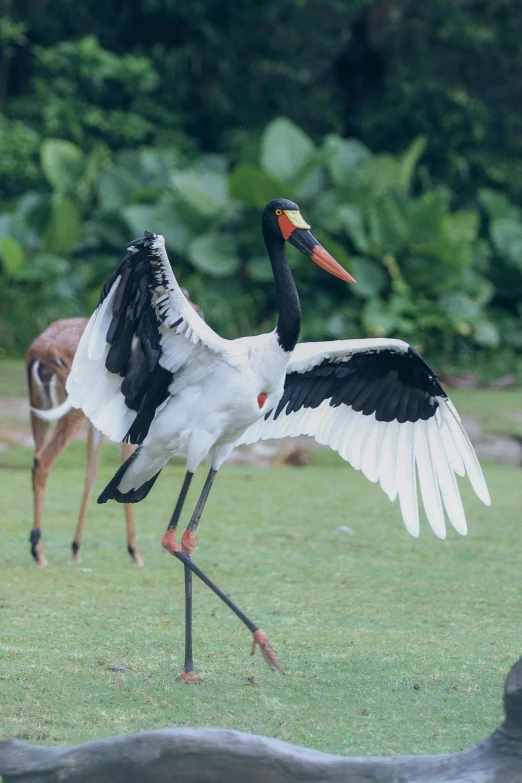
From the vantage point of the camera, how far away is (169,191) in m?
13.3

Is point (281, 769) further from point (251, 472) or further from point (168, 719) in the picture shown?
point (251, 472)

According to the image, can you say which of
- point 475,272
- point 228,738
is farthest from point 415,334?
point 228,738

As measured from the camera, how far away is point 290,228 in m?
4.36

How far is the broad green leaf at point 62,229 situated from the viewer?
42.4 ft

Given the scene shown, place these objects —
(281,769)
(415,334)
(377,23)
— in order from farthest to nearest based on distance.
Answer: (377,23), (415,334), (281,769)

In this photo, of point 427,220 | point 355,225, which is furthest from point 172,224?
point 427,220

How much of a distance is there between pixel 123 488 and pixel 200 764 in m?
2.06

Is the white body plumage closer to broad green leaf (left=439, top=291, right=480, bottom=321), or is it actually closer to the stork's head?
the stork's head

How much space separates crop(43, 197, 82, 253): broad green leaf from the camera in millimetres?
12922

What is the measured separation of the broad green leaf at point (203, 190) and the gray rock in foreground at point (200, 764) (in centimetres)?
1060

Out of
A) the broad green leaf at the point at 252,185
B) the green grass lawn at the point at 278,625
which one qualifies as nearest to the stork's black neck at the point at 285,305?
the green grass lawn at the point at 278,625

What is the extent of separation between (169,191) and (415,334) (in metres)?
3.16

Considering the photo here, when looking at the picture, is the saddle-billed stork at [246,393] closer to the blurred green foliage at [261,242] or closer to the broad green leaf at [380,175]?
the blurred green foliage at [261,242]

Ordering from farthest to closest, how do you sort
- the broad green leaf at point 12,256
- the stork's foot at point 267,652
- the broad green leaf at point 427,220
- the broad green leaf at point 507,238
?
the broad green leaf at point 507,238 → the broad green leaf at point 427,220 → the broad green leaf at point 12,256 → the stork's foot at point 267,652
